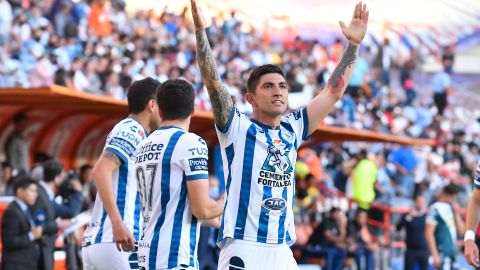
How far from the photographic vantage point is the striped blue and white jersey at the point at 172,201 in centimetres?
650

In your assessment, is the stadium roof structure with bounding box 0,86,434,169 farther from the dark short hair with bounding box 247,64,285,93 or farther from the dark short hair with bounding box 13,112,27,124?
the dark short hair with bounding box 247,64,285,93

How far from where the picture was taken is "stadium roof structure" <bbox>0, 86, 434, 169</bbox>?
14664 mm

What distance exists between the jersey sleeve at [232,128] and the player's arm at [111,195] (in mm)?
820

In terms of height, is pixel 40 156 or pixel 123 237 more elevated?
pixel 40 156

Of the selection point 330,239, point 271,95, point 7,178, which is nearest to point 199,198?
point 271,95

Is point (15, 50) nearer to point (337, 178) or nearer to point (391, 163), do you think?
point (337, 178)

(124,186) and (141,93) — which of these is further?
(141,93)

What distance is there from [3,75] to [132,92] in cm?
968

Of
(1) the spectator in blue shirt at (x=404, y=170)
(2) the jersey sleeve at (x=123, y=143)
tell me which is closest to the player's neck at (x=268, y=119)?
(2) the jersey sleeve at (x=123, y=143)

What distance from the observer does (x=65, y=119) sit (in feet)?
54.3

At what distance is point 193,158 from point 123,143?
0.97 meters

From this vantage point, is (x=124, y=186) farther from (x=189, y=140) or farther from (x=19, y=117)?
(x=19, y=117)

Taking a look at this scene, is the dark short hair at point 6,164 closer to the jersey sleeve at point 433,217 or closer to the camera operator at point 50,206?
the camera operator at point 50,206

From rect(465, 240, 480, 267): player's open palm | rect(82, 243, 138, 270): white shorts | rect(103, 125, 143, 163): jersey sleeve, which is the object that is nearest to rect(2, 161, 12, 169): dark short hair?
rect(82, 243, 138, 270): white shorts
